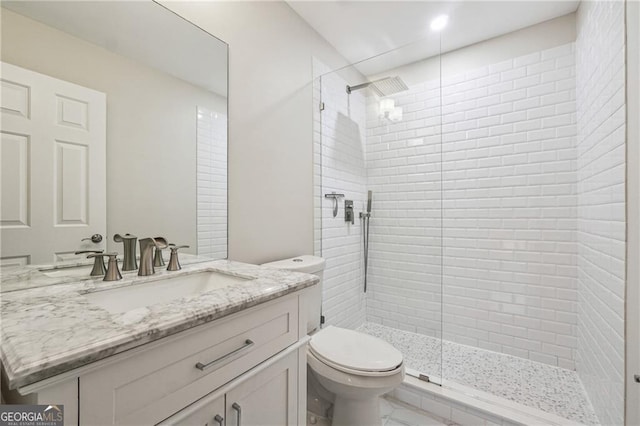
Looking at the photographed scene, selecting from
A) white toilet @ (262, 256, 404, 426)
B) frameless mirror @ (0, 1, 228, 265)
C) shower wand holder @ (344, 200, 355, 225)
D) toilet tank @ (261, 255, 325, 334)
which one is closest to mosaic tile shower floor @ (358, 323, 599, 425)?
white toilet @ (262, 256, 404, 426)

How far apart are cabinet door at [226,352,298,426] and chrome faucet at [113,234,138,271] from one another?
642 mm

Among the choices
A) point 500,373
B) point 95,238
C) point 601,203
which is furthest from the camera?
point 500,373

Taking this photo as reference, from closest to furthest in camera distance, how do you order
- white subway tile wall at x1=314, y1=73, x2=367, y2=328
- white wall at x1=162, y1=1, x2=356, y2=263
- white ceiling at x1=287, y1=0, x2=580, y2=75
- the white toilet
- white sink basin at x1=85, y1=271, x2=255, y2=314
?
white sink basin at x1=85, y1=271, x2=255, y2=314, the white toilet, white wall at x1=162, y1=1, x2=356, y2=263, white ceiling at x1=287, y1=0, x2=580, y2=75, white subway tile wall at x1=314, y1=73, x2=367, y2=328

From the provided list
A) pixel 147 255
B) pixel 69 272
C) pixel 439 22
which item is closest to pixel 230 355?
pixel 147 255

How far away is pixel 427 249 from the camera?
231 cm

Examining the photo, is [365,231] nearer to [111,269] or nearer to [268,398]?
[268,398]

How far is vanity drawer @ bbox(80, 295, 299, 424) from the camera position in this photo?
54 centimetres

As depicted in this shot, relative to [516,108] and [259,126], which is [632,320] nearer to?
[516,108]

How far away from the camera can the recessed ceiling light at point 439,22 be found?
2015mm

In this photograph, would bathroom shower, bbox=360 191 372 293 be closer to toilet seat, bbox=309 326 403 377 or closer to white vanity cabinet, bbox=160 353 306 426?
toilet seat, bbox=309 326 403 377

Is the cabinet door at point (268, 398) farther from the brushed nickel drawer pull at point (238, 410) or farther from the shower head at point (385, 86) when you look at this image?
the shower head at point (385, 86)

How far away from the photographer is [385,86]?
94.0 inches

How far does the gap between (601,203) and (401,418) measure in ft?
5.38

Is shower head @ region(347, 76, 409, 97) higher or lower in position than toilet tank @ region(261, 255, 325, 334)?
higher
